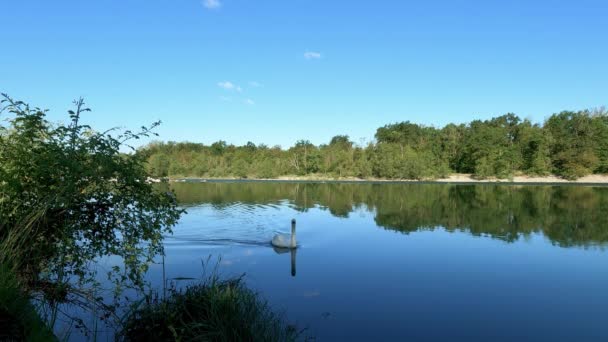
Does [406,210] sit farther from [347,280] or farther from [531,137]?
[531,137]

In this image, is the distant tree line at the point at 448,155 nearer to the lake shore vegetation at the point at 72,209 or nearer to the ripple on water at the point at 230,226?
the ripple on water at the point at 230,226

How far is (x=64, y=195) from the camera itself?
21.2 ft

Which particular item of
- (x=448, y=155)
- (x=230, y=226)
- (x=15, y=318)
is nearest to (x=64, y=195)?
(x=15, y=318)

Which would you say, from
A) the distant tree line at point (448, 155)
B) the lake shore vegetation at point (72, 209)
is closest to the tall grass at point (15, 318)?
the lake shore vegetation at point (72, 209)

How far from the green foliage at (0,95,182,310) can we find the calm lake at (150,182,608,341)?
4.02m

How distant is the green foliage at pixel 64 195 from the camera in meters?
6.12

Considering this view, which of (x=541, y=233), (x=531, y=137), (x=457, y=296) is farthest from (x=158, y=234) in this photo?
(x=531, y=137)

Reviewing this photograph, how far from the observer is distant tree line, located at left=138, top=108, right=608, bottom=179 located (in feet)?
251

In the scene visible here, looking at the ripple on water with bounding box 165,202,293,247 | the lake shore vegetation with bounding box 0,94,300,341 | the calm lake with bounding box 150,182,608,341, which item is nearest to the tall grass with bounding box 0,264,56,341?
the lake shore vegetation with bounding box 0,94,300,341

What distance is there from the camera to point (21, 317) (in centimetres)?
517

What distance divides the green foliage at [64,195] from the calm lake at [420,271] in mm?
4018

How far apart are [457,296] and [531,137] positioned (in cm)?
7972

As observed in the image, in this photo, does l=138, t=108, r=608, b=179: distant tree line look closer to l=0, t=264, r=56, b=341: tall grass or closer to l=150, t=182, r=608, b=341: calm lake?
l=150, t=182, r=608, b=341: calm lake

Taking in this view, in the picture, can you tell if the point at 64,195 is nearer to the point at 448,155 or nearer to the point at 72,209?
the point at 72,209
